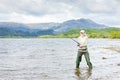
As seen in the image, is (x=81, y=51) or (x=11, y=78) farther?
(x=81, y=51)

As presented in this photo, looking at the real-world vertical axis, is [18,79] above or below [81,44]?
below

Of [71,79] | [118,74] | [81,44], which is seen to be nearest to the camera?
[71,79]

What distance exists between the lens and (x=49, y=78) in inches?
904

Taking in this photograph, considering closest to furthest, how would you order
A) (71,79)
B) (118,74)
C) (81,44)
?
1. (71,79)
2. (118,74)
3. (81,44)

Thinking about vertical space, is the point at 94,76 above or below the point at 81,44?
below

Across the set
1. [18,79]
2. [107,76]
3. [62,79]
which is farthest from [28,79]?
[107,76]

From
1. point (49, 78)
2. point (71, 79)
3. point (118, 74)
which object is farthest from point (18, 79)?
point (118, 74)

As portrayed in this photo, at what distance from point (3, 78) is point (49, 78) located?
317 centimetres

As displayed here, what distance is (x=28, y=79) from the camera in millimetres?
22438

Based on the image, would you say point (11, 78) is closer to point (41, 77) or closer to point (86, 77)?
point (41, 77)

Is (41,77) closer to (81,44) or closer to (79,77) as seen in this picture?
(79,77)

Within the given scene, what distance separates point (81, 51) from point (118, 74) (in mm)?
4096

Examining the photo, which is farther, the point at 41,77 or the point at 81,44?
the point at 81,44

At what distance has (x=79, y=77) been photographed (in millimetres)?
22875
